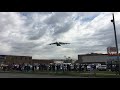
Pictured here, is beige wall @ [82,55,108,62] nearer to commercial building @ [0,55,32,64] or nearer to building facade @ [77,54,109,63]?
building facade @ [77,54,109,63]

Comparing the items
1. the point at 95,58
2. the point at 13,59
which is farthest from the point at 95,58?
the point at 13,59

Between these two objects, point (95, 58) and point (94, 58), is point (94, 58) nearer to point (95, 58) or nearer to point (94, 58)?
point (94, 58)

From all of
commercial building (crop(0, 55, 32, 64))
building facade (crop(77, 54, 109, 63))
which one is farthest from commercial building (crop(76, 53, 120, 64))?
commercial building (crop(0, 55, 32, 64))

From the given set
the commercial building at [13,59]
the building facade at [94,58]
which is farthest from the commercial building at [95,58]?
the commercial building at [13,59]

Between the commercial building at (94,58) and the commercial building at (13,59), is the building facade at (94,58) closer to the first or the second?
the commercial building at (94,58)

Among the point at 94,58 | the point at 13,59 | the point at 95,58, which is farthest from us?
the point at 94,58

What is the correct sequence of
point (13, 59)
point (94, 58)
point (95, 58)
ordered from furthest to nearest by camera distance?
point (94, 58) < point (95, 58) < point (13, 59)
